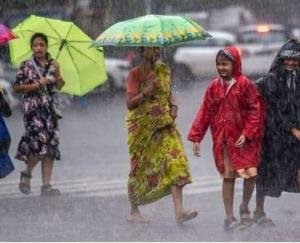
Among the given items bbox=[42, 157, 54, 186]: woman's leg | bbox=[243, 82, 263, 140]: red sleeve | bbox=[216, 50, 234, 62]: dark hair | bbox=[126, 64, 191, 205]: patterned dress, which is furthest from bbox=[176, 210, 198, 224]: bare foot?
bbox=[42, 157, 54, 186]: woman's leg

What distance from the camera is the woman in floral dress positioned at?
12062 millimetres

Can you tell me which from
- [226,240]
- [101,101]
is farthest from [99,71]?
Answer: [101,101]

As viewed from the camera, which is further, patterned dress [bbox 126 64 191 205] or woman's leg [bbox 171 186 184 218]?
patterned dress [bbox 126 64 191 205]

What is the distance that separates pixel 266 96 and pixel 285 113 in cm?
21

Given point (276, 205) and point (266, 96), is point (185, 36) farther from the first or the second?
point (276, 205)

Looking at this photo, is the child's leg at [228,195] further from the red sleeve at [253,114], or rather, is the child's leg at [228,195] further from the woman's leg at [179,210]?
the red sleeve at [253,114]

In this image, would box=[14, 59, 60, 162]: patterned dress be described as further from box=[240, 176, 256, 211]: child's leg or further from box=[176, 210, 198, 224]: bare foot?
box=[240, 176, 256, 211]: child's leg

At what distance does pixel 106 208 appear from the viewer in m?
11.5

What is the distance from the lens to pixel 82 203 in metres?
11.9

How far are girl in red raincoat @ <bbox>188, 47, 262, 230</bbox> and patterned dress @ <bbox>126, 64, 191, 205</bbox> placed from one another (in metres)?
0.38

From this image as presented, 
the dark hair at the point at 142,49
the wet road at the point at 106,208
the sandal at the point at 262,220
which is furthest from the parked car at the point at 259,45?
the sandal at the point at 262,220

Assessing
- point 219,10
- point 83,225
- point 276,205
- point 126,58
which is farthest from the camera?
point 219,10

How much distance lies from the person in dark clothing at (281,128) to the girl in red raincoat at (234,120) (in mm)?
174

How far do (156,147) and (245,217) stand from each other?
36.8 inches
